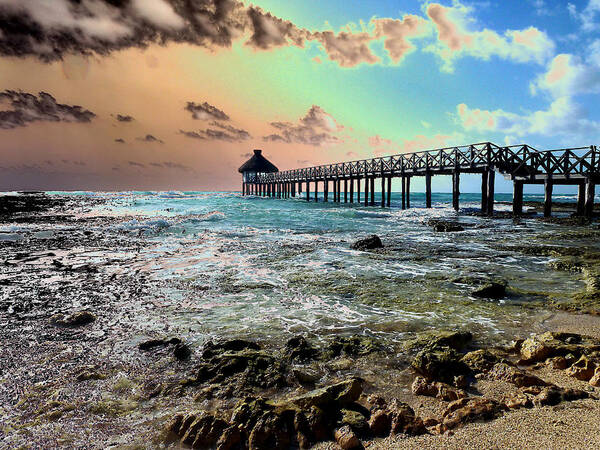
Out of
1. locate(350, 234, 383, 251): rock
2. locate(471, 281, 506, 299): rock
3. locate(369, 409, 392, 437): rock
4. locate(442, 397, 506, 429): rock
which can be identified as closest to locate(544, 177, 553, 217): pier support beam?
locate(350, 234, 383, 251): rock

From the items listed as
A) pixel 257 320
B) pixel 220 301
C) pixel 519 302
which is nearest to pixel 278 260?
pixel 220 301

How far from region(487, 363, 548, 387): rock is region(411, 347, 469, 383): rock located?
0.88 ft

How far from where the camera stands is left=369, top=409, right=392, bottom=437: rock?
2.70 metres

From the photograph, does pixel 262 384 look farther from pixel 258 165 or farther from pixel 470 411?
pixel 258 165

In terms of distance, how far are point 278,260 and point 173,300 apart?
414 cm

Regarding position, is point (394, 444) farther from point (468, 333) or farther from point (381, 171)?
point (381, 171)

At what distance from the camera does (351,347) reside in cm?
430

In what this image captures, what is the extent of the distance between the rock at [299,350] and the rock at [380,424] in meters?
1.41

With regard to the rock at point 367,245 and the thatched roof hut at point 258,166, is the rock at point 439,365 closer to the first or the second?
the rock at point 367,245

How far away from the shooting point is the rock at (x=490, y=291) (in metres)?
6.33

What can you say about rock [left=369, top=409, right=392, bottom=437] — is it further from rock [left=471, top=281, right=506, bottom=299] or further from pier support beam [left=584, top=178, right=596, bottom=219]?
pier support beam [left=584, top=178, right=596, bottom=219]

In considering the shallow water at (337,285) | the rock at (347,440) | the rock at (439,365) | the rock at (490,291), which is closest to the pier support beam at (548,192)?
the shallow water at (337,285)

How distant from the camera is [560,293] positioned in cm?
641

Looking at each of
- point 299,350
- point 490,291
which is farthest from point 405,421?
point 490,291
